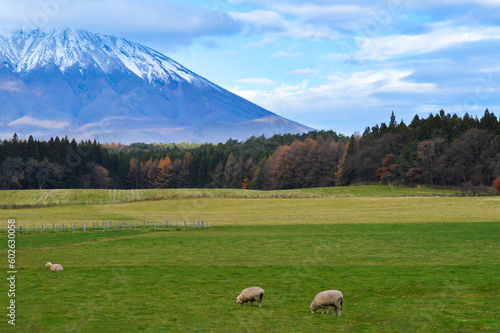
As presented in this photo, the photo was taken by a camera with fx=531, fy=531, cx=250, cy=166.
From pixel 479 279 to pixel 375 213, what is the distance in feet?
184

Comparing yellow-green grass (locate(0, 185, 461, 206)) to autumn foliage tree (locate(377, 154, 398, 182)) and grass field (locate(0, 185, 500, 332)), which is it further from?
grass field (locate(0, 185, 500, 332))

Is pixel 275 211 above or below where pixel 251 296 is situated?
below

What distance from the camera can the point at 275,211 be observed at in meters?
91.4

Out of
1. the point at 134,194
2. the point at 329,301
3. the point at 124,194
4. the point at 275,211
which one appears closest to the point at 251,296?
the point at 329,301

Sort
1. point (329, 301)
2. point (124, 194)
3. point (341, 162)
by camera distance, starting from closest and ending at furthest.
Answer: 1. point (329, 301)
2. point (124, 194)
3. point (341, 162)

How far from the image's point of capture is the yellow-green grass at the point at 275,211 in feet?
238

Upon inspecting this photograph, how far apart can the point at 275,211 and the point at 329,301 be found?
71375mm

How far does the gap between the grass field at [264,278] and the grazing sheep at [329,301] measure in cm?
39

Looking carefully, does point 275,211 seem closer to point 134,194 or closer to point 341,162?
point 134,194

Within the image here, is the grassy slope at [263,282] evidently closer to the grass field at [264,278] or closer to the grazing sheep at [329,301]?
the grass field at [264,278]

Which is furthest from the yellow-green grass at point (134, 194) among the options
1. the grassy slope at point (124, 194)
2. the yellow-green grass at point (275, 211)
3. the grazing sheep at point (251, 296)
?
the grazing sheep at point (251, 296)

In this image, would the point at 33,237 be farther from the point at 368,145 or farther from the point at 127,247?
the point at 368,145

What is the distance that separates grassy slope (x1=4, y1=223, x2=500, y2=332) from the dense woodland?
3487 inches

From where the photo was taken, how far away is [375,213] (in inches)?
3236
